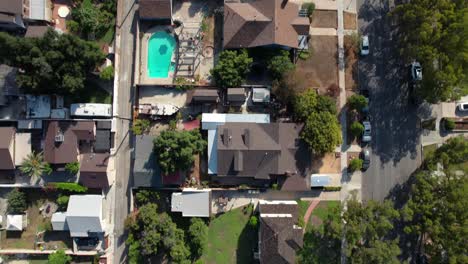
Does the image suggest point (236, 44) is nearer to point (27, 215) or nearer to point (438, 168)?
point (438, 168)

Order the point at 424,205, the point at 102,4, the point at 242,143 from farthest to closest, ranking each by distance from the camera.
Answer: the point at 102,4 < the point at 242,143 < the point at 424,205

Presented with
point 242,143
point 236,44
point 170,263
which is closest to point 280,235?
point 242,143

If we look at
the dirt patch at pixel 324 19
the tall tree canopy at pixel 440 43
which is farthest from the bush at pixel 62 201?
the tall tree canopy at pixel 440 43

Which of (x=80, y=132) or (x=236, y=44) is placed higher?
(x=236, y=44)

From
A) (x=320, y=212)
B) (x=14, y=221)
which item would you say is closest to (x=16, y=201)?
(x=14, y=221)

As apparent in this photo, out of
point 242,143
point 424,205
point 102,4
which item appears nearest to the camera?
point 424,205

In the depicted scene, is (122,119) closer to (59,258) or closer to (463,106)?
(59,258)

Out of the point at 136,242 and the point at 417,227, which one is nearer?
the point at 417,227

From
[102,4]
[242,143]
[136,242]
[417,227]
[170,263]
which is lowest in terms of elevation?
[170,263]
